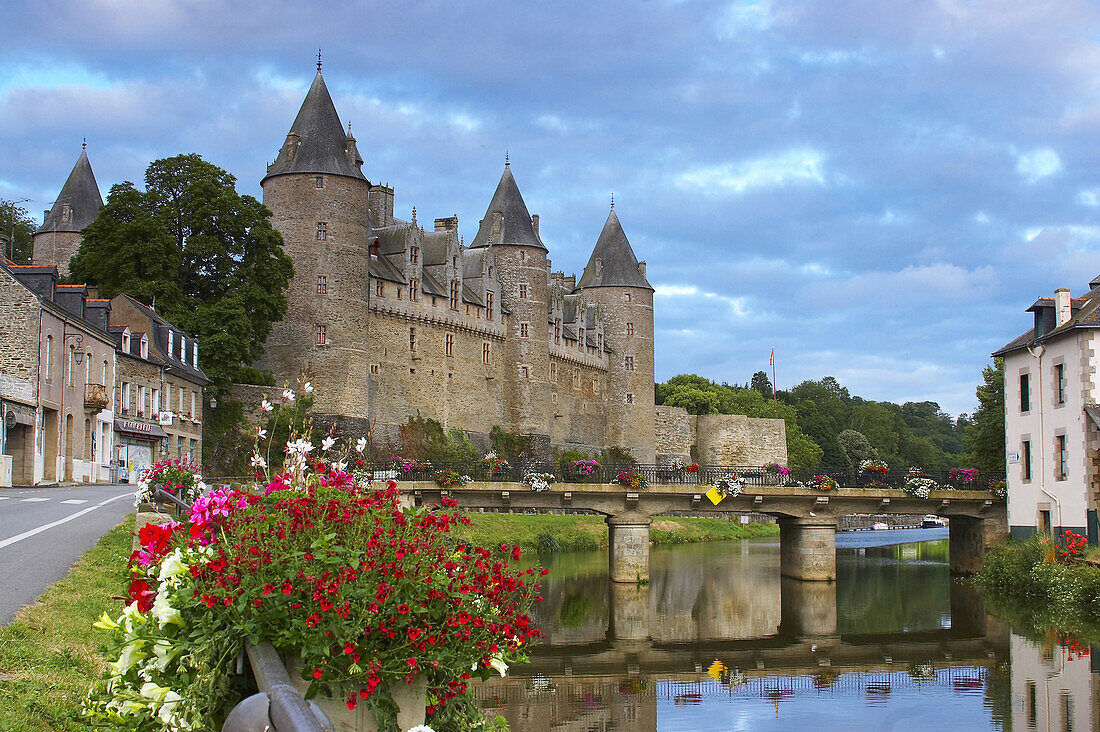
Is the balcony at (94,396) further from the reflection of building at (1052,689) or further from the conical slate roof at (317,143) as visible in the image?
the reflection of building at (1052,689)

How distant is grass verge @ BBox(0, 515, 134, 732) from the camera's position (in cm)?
648

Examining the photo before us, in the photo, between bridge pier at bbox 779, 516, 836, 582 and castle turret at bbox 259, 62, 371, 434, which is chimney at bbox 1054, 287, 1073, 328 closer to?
bridge pier at bbox 779, 516, 836, 582

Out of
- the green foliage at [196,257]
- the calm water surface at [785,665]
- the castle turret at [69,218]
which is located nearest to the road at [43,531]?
the calm water surface at [785,665]

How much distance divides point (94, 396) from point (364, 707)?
30.0m

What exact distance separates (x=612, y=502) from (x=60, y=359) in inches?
617

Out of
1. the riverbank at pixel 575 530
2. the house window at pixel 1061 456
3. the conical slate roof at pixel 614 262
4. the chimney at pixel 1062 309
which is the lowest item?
the riverbank at pixel 575 530

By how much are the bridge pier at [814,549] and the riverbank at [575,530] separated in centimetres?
945

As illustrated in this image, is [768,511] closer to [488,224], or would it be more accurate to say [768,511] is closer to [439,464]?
[439,464]

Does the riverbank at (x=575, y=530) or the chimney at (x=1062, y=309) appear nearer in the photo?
the chimney at (x=1062, y=309)

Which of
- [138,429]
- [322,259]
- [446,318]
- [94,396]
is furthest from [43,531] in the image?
[446,318]

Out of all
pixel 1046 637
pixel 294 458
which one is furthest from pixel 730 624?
pixel 294 458

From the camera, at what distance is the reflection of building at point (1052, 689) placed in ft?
42.2

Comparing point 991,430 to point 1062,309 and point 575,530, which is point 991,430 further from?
point 575,530

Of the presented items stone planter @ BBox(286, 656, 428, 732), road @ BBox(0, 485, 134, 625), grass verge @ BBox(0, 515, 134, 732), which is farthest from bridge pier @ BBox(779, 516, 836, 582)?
stone planter @ BBox(286, 656, 428, 732)
